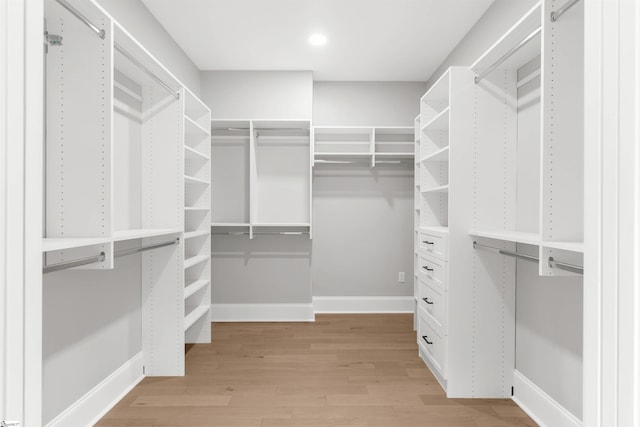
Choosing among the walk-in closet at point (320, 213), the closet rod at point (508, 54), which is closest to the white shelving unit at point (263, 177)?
the walk-in closet at point (320, 213)

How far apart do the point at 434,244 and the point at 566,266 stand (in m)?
1.35

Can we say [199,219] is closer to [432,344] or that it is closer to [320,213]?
[320,213]

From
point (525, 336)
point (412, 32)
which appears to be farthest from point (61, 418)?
point (412, 32)

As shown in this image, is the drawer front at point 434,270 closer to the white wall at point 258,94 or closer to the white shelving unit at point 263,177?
the white shelving unit at point 263,177

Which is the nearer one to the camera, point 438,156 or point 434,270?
point 434,270

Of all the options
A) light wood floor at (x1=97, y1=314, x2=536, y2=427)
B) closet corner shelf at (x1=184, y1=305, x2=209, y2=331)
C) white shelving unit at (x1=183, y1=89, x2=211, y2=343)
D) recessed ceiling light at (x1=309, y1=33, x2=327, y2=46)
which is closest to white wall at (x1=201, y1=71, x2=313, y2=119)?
recessed ceiling light at (x1=309, y1=33, x2=327, y2=46)

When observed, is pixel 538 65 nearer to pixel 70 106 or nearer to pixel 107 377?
pixel 70 106

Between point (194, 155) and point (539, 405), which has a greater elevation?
point (194, 155)

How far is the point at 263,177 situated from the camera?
14.8ft

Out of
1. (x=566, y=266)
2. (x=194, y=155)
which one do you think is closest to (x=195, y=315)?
(x=194, y=155)

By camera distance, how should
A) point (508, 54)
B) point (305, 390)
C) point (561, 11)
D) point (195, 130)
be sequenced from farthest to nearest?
1. point (195, 130)
2. point (305, 390)
3. point (508, 54)
4. point (561, 11)

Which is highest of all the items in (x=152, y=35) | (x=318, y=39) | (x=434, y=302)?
(x=318, y=39)

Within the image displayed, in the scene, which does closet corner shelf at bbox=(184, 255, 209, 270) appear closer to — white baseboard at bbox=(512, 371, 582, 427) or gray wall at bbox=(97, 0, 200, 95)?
gray wall at bbox=(97, 0, 200, 95)

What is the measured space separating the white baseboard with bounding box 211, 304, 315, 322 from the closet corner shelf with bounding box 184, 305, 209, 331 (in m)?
0.75
